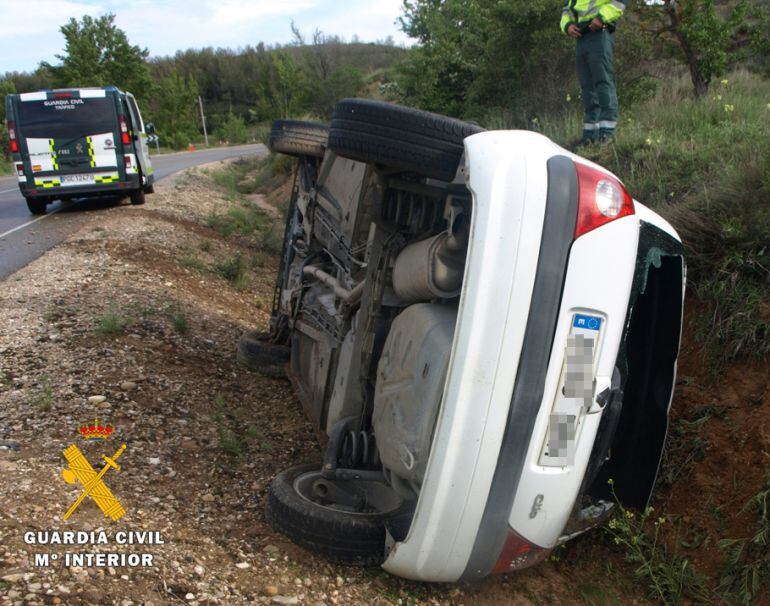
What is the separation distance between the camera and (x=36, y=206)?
13500 millimetres

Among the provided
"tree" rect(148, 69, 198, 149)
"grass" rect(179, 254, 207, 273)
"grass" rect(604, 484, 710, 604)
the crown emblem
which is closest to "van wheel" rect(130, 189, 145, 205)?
"grass" rect(179, 254, 207, 273)

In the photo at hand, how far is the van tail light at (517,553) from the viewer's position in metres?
2.29

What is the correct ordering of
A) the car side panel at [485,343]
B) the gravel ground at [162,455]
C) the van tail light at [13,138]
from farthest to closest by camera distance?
1. the van tail light at [13,138]
2. the gravel ground at [162,455]
3. the car side panel at [485,343]

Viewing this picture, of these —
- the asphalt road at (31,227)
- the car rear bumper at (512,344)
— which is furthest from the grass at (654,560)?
the asphalt road at (31,227)

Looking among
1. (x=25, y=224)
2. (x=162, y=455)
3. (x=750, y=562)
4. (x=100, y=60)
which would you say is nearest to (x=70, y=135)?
(x=25, y=224)

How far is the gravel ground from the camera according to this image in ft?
8.00

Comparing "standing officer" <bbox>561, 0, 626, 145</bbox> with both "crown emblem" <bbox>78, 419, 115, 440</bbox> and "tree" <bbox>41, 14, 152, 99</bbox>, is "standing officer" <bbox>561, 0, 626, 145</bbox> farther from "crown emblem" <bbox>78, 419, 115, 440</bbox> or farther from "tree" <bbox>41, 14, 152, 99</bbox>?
"tree" <bbox>41, 14, 152, 99</bbox>

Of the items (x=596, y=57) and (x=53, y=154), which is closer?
(x=596, y=57)

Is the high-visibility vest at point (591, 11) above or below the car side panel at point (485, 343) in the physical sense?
above

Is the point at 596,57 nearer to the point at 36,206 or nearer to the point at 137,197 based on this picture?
the point at 137,197

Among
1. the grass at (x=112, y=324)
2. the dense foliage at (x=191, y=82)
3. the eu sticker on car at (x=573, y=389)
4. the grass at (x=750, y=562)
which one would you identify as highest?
the dense foliage at (x=191, y=82)

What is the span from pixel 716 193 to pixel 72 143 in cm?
1201

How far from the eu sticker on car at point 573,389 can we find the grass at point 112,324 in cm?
365

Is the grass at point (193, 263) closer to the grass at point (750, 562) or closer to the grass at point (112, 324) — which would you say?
the grass at point (112, 324)
